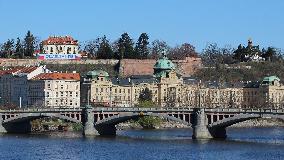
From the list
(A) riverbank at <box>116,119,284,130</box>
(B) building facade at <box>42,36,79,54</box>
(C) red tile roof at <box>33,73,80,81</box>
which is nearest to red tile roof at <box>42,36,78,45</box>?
(B) building facade at <box>42,36,79,54</box>

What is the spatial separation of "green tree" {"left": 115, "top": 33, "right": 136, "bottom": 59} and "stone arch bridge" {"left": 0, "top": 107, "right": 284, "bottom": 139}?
221ft

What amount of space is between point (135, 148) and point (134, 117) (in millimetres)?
17575

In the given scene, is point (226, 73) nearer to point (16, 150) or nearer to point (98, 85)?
point (98, 85)

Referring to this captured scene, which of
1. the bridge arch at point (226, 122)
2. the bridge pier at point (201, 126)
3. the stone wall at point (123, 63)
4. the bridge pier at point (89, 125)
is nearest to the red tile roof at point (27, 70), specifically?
the stone wall at point (123, 63)

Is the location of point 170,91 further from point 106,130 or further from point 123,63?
point 106,130

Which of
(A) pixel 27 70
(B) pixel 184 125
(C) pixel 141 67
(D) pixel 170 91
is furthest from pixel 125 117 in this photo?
(C) pixel 141 67

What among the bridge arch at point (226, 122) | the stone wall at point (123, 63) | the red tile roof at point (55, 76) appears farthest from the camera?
the stone wall at point (123, 63)

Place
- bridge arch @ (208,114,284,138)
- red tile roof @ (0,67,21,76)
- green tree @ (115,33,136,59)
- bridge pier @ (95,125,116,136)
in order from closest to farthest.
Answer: bridge arch @ (208,114,284,138) < bridge pier @ (95,125,116,136) < red tile roof @ (0,67,21,76) < green tree @ (115,33,136,59)

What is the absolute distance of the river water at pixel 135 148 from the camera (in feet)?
267

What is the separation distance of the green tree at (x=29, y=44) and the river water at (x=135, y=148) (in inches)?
3261

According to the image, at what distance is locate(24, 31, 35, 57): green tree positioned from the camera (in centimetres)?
18888

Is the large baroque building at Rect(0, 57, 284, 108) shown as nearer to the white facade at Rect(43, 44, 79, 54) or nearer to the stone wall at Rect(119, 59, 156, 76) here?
the stone wall at Rect(119, 59, 156, 76)

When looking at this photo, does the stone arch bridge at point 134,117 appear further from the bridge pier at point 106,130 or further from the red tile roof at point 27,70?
the red tile roof at point 27,70

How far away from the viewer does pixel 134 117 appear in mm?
106500
